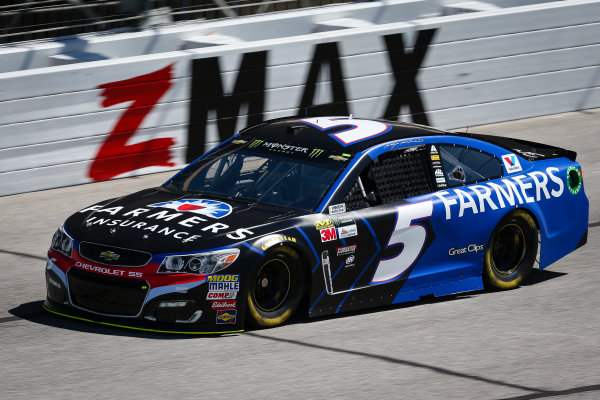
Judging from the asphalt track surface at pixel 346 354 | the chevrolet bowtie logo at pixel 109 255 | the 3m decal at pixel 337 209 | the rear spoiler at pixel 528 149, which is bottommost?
the asphalt track surface at pixel 346 354

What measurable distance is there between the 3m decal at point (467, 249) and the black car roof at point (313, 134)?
90 centimetres

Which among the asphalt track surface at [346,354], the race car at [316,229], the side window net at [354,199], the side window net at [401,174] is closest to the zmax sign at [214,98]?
the asphalt track surface at [346,354]

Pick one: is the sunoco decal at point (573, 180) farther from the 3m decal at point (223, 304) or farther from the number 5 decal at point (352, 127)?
the 3m decal at point (223, 304)

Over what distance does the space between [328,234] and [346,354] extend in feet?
3.06

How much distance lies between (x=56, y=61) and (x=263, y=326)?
24.6ft

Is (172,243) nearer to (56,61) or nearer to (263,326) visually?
(263,326)

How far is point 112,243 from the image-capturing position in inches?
270

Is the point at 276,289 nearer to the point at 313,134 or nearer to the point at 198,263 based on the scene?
the point at 198,263

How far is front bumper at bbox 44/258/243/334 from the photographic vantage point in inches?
263

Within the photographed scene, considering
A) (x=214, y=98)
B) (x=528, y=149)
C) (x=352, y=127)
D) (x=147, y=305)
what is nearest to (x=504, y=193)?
(x=528, y=149)

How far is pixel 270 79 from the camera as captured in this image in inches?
521

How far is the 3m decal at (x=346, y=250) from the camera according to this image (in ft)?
23.7

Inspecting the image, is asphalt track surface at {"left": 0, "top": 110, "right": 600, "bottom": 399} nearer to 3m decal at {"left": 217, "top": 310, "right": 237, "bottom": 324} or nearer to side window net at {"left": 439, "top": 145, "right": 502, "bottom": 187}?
3m decal at {"left": 217, "top": 310, "right": 237, "bottom": 324}

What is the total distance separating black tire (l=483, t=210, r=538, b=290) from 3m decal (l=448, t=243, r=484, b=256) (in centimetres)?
18
